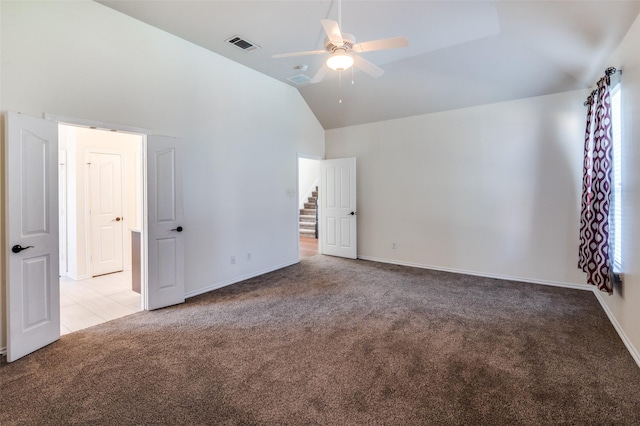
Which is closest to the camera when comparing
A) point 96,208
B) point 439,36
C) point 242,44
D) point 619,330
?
point 619,330

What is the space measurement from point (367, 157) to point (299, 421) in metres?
5.12

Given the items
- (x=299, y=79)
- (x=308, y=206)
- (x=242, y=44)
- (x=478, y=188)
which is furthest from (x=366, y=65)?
(x=308, y=206)

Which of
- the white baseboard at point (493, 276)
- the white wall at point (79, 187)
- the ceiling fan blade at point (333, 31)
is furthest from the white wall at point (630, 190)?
the white wall at point (79, 187)

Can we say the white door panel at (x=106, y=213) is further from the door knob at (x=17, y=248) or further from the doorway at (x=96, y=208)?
the door knob at (x=17, y=248)

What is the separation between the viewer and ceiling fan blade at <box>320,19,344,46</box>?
230 cm

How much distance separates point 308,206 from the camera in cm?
1033

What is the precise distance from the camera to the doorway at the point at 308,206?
878cm

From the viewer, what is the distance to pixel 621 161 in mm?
3088

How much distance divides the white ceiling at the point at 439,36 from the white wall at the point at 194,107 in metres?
0.33

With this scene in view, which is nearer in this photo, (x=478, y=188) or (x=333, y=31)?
(x=333, y=31)

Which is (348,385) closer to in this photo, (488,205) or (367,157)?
(488,205)

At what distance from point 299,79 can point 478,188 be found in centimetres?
349

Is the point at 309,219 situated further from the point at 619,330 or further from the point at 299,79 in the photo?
the point at 619,330

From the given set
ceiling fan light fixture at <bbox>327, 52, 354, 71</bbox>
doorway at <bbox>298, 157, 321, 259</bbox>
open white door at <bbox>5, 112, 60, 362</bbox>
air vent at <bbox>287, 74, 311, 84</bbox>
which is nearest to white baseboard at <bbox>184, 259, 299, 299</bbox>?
open white door at <bbox>5, 112, 60, 362</bbox>
